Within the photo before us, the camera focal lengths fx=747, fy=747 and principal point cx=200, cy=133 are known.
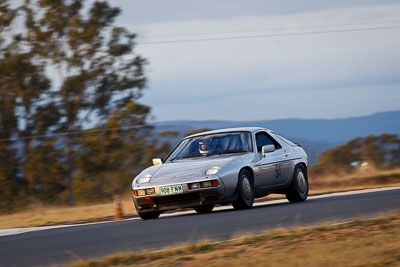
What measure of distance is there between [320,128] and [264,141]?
96.5 ft

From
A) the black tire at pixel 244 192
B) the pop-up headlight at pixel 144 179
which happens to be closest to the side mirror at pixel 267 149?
the black tire at pixel 244 192

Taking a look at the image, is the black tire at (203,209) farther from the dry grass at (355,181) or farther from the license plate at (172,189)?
the dry grass at (355,181)

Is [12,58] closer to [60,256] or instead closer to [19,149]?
[19,149]

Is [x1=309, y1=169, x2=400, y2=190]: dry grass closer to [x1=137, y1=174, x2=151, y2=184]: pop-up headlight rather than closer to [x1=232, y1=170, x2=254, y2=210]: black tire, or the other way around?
[x1=232, y1=170, x2=254, y2=210]: black tire

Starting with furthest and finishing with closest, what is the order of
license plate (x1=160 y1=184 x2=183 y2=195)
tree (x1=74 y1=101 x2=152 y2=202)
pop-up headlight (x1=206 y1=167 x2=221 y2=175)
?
tree (x1=74 y1=101 x2=152 y2=202) → pop-up headlight (x1=206 y1=167 x2=221 y2=175) → license plate (x1=160 y1=184 x2=183 y2=195)

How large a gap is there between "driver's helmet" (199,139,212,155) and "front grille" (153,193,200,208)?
4.33 feet

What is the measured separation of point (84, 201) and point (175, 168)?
1931cm

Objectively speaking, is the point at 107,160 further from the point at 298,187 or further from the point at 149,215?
the point at 149,215

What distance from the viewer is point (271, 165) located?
42.0ft

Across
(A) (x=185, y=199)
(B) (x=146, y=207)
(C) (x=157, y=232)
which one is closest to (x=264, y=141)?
(A) (x=185, y=199)

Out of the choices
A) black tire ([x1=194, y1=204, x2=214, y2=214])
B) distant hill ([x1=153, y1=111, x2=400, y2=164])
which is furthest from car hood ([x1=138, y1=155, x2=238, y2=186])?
distant hill ([x1=153, y1=111, x2=400, y2=164])

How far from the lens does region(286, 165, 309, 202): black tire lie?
13.5 metres

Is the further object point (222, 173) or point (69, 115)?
point (69, 115)

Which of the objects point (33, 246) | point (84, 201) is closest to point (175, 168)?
point (33, 246)
